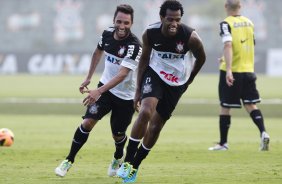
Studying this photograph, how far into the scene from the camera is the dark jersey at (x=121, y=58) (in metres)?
10.8

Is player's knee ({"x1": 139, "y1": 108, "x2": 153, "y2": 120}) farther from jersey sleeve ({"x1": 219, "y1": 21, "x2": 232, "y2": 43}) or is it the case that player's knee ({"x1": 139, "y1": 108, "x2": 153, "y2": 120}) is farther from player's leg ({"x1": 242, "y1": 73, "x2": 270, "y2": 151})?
player's leg ({"x1": 242, "y1": 73, "x2": 270, "y2": 151})

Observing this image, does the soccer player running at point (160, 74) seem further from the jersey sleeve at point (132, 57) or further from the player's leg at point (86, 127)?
the player's leg at point (86, 127)

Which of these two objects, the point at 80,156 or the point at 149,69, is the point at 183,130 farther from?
the point at 149,69

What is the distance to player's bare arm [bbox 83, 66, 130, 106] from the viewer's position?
10453 mm

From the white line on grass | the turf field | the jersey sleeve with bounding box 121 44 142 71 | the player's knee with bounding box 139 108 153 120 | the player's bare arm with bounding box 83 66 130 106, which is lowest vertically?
the white line on grass

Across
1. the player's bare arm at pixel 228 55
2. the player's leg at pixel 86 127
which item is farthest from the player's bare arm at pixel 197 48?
the player's bare arm at pixel 228 55

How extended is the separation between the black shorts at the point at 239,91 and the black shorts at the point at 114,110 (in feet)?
12.9

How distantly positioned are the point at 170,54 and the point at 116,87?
1215 mm

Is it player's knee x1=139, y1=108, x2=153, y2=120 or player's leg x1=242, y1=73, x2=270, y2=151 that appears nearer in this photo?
player's knee x1=139, y1=108, x2=153, y2=120

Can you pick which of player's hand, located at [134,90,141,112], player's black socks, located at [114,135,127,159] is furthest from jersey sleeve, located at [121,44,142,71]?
player's black socks, located at [114,135,127,159]

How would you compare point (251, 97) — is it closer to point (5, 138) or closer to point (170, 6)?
point (5, 138)

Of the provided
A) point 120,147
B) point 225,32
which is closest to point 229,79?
point 225,32

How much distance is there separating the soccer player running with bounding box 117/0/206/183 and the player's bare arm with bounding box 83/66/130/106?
0.22 m

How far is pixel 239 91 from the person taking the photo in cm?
1498
